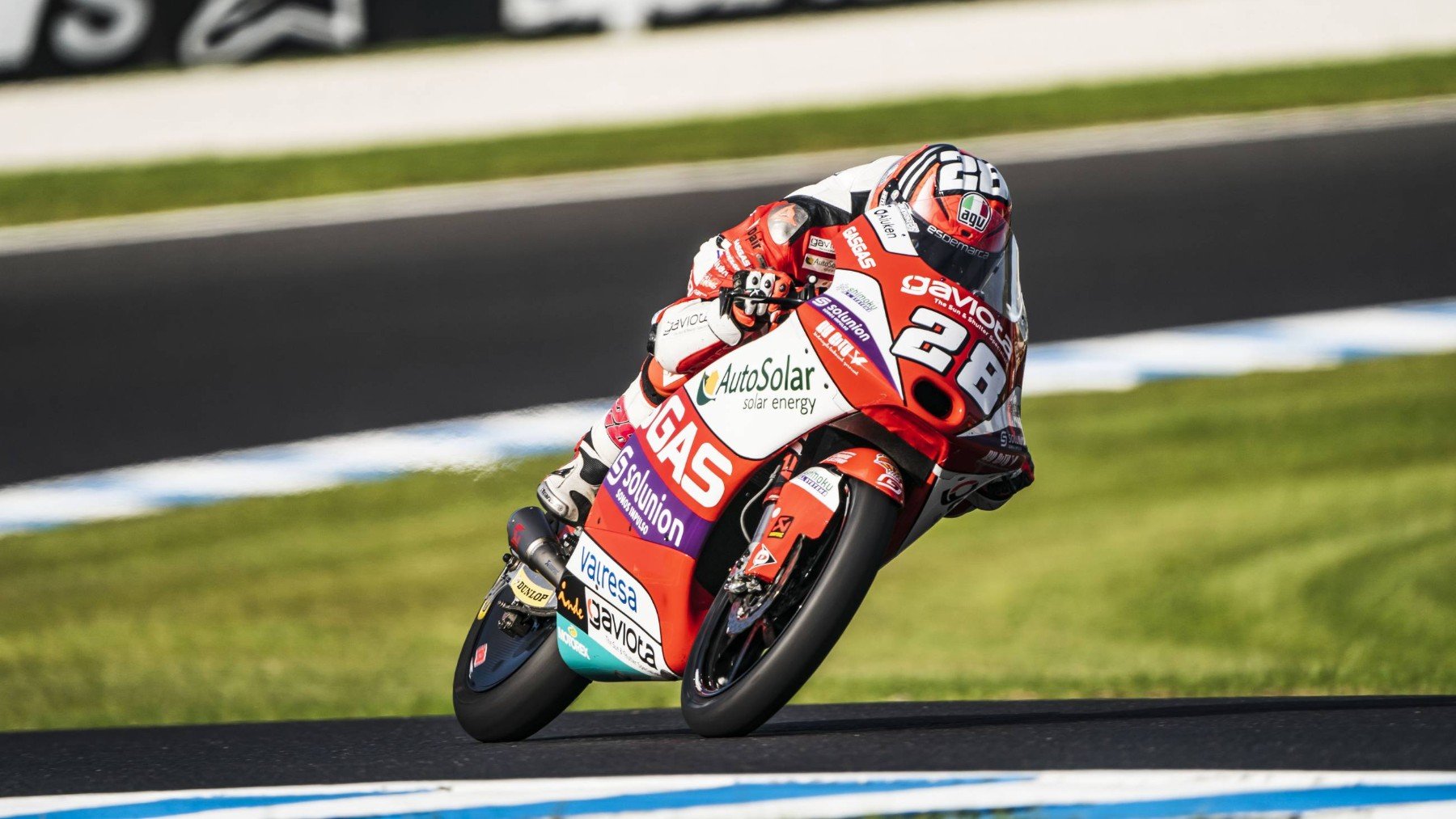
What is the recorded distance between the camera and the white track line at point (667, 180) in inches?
557

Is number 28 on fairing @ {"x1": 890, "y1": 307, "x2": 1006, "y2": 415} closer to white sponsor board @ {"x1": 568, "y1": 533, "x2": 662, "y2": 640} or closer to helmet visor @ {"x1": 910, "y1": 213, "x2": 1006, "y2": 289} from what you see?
helmet visor @ {"x1": 910, "y1": 213, "x2": 1006, "y2": 289}

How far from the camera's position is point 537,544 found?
515 cm

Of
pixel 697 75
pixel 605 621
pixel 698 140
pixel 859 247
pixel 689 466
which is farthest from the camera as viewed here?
pixel 697 75

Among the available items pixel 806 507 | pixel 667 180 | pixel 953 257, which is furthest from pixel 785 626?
pixel 667 180

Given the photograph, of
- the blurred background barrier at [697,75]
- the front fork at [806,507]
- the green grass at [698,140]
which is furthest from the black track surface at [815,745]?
the blurred background barrier at [697,75]

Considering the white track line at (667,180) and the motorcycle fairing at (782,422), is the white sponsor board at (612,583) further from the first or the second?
the white track line at (667,180)

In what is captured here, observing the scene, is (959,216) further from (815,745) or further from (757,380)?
(815,745)

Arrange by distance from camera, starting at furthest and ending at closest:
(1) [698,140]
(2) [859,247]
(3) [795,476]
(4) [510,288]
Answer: (1) [698,140] < (4) [510,288] < (2) [859,247] < (3) [795,476]

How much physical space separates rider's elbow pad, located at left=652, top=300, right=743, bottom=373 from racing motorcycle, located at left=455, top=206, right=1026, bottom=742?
0.23 ft

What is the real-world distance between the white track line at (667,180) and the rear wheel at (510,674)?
916cm

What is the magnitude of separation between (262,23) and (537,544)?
12.4m

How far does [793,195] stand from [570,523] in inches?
44.5

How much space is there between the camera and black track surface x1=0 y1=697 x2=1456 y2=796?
165 inches

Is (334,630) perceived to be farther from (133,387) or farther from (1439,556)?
(1439,556)
